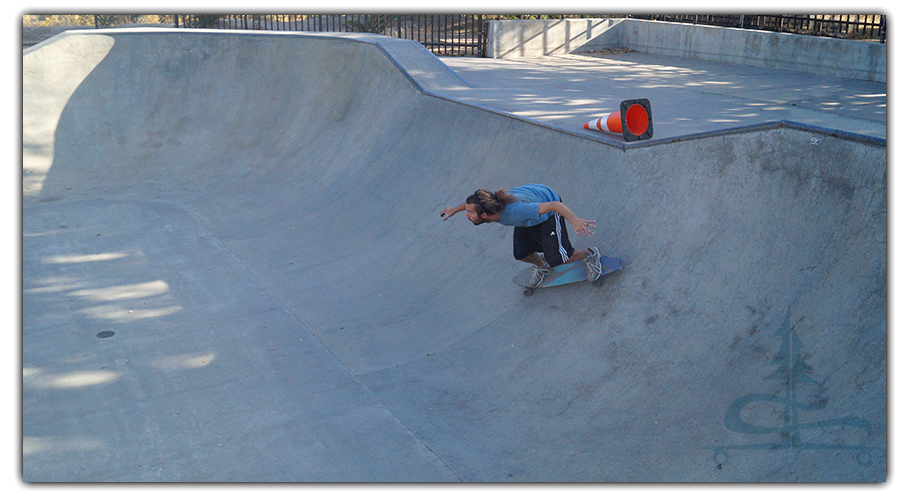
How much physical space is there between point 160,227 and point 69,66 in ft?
18.0

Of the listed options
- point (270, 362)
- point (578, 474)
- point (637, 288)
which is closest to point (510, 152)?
point (637, 288)

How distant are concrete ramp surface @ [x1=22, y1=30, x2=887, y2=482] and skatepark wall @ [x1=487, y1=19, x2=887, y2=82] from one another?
7.55m

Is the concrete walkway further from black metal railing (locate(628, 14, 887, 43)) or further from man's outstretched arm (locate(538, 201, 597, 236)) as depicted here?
man's outstretched arm (locate(538, 201, 597, 236))

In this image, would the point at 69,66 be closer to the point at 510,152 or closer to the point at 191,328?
the point at 191,328

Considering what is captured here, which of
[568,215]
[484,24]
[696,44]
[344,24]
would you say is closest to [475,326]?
[568,215]

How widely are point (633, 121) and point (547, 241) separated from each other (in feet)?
5.78

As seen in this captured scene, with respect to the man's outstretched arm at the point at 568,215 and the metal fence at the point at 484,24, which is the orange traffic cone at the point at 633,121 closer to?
the man's outstretched arm at the point at 568,215

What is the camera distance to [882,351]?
3.48m

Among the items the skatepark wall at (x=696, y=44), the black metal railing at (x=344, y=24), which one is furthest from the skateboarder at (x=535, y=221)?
the black metal railing at (x=344, y=24)

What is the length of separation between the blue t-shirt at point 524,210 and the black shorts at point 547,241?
0.12 meters

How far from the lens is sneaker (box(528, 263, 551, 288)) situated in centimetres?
530

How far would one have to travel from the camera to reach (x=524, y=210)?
4789 mm

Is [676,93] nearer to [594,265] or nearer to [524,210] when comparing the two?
[594,265]

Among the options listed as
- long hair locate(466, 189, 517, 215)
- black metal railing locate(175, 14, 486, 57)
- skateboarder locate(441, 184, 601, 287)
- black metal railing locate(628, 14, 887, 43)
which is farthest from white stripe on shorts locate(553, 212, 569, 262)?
black metal railing locate(175, 14, 486, 57)
